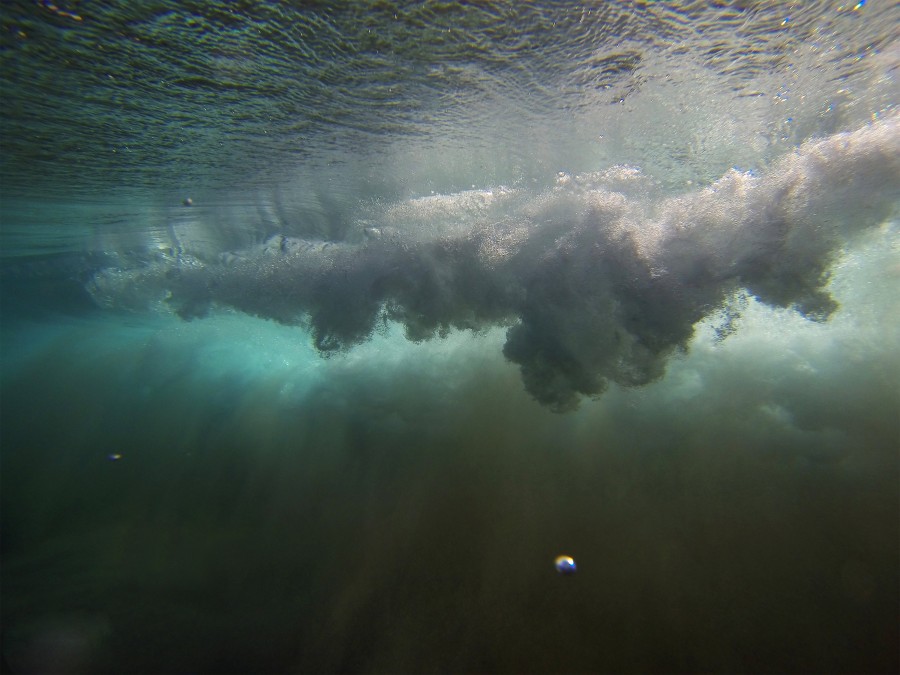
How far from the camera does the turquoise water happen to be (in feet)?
15.5

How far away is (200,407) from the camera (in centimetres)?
1305

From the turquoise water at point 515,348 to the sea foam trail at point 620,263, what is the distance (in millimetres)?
54

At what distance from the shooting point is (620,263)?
19.5 ft

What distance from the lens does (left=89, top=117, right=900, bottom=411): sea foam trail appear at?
5.58 metres

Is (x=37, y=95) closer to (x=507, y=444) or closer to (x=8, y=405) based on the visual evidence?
(x=507, y=444)

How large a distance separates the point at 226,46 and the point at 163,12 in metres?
0.71

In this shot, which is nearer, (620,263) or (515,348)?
(620,263)

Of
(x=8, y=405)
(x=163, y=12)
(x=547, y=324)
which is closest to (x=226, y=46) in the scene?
(x=163, y=12)

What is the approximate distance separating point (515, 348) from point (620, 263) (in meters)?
2.21

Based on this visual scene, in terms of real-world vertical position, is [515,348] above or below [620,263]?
below

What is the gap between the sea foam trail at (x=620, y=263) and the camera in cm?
558

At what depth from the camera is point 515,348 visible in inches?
277

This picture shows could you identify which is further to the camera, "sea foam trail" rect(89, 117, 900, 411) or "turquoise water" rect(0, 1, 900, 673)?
"sea foam trail" rect(89, 117, 900, 411)

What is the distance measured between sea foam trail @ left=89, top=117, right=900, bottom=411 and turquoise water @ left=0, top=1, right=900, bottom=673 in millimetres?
54
